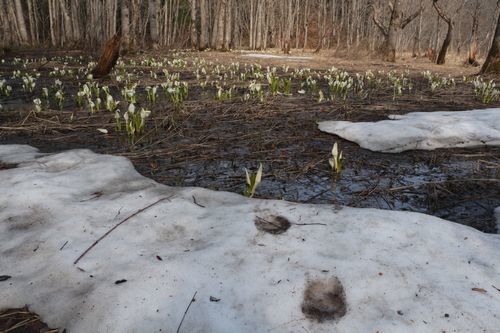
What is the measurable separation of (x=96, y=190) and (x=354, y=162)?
2.49 metres

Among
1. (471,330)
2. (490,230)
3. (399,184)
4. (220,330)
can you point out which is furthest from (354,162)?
(220,330)

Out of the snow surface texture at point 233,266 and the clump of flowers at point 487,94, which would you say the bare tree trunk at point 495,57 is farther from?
the snow surface texture at point 233,266

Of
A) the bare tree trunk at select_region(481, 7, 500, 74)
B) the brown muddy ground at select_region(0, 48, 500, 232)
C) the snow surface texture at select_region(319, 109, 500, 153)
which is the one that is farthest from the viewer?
the bare tree trunk at select_region(481, 7, 500, 74)

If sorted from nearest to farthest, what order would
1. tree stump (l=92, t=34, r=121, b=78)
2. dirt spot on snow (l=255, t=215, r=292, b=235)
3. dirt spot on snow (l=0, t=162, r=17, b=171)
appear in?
dirt spot on snow (l=255, t=215, r=292, b=235) → dirt spot on snow (l=0, t=162, r=17, b=171) → tree stump (l=92, t=34, r=121, b=78)

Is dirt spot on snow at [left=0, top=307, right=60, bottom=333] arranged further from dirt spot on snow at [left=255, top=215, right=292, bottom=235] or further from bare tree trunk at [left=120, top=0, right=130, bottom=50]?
bare tree trunk at [left=120, top=0, right=130, bottom=50]

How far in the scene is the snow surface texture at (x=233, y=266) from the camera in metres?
1.71

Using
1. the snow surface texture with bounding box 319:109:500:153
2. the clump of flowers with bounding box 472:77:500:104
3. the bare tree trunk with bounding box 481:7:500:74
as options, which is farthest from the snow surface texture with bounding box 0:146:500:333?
the bare tree trunk with bounding box 481:7:500:74

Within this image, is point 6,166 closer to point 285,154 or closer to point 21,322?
point 21,322

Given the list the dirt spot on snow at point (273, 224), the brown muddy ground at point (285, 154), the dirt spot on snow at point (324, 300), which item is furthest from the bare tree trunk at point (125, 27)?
the dirt spot on snow at point (324, 300)

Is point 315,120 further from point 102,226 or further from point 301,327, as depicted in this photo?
point 301,327

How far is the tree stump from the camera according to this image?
878cm

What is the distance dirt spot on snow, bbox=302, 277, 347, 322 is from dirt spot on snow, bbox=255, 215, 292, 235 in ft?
1.66

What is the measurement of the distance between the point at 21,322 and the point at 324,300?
1446mm

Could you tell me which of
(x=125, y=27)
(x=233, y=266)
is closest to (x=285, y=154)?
(x=233, y=266)
